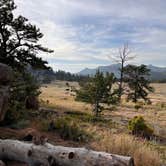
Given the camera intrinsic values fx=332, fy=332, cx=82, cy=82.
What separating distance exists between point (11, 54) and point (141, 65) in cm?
2992

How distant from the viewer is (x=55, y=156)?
7.72 metres

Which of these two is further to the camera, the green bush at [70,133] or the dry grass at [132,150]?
the green bush at [70,133]

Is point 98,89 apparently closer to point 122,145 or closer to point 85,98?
point 85,98

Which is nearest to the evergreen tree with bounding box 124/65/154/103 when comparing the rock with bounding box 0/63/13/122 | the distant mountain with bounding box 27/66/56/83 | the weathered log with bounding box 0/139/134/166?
the distant mountain with bounding box 27/66/56/83

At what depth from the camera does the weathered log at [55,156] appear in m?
7.16

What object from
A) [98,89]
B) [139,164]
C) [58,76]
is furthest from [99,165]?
[58,76]

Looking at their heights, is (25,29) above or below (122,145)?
above

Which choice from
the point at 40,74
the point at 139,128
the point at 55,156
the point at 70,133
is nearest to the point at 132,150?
the point at 55,156

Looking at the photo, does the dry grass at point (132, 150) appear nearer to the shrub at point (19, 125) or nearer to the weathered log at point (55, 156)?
the weathered log at point (55, 156)

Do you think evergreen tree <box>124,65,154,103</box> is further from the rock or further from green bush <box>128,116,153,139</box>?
the rock

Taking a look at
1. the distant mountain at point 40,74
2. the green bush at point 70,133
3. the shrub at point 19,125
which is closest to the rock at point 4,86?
the shrub at point 19,125

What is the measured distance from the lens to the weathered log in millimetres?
7156

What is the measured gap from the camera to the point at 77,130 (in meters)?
13.0

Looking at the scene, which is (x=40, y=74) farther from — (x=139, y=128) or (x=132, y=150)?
(x=132, y=150)
